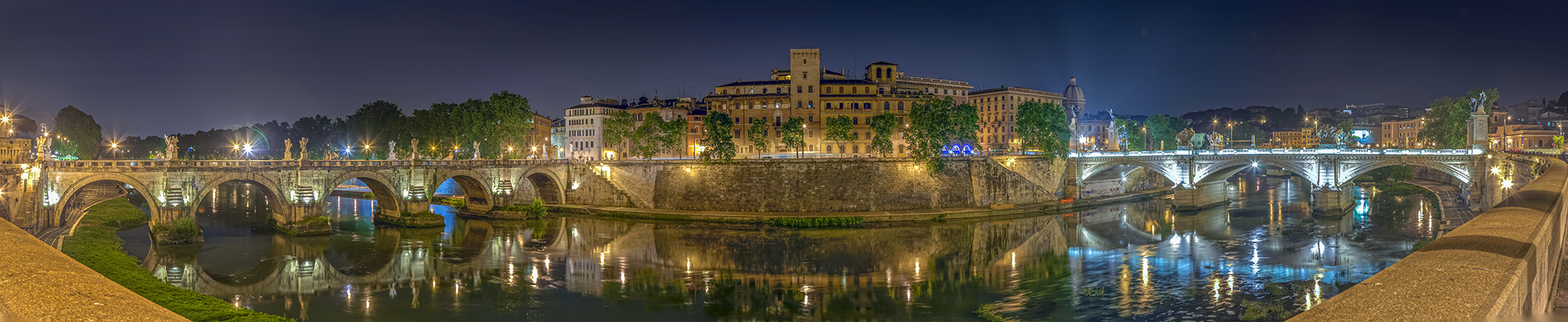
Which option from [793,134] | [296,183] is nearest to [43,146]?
[296,183]

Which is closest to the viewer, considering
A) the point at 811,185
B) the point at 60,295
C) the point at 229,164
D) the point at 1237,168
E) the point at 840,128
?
the point at 60,295

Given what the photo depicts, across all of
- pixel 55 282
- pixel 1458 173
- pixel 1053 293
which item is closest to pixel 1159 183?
pixel 1458 173

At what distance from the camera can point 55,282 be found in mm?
12781

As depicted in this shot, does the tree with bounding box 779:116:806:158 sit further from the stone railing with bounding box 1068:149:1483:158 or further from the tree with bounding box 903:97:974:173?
the stone railing with bounding box 1068:149:1483:158

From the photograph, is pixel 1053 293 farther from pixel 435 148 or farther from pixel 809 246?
pixel 435 148

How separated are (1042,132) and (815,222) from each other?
90.2 ft

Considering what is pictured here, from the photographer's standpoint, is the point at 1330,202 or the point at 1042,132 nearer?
the point at 1330,202

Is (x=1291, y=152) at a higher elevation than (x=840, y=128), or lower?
lower

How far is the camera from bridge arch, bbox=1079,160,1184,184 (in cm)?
6888

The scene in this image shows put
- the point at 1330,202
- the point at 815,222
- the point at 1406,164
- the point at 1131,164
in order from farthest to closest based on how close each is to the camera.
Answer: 1. the point at 1131,164
2. the point at 1406,164
3. the point at 1330,202
4. the point at 815,222

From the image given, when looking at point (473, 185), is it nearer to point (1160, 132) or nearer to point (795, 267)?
point (795, 267)

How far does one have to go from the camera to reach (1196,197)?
65.2m

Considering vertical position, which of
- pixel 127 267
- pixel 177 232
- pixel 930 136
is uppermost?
pixel 930 136

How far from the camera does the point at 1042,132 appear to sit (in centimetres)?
7294
